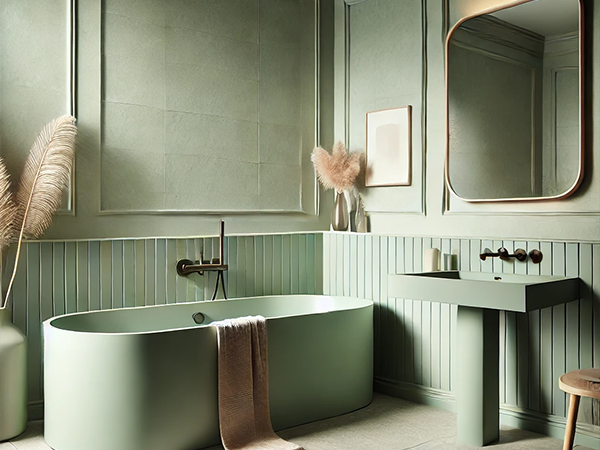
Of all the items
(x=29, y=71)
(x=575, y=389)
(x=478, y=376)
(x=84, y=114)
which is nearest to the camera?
(x=575, y=389)

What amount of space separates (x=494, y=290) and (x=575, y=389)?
496 millimetres

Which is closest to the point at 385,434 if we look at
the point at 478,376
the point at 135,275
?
the point at 478,376

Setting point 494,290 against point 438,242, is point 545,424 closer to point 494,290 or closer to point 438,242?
point 494,290

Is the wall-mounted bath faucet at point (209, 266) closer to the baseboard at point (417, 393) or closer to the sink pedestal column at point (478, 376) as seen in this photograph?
the baseboard at point (417, 393)

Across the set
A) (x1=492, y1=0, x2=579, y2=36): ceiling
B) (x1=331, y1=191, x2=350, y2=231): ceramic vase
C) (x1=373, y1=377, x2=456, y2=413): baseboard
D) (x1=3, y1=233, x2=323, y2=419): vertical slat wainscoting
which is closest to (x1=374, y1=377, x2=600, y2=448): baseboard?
(x1=373, y1=377, x2=456, y2=413): baseboard

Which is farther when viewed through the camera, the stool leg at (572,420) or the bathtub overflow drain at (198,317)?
the bathtub overflow drain at (198,317)

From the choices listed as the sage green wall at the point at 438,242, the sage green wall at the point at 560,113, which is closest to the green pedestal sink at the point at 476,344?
the sage green wall at the point at 438,242

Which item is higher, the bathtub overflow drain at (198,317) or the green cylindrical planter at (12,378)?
the bathtub overflow drain at (198,317)

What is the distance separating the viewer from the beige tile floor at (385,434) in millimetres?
2846

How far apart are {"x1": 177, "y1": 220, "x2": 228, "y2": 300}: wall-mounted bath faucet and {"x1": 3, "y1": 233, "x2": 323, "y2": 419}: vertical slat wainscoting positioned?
3 cm

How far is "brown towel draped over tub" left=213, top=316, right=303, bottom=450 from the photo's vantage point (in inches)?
110

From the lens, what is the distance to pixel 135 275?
3432 mm

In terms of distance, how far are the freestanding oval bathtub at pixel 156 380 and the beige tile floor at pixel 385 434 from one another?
10cm

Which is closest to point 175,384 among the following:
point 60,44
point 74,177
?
point 74,177
